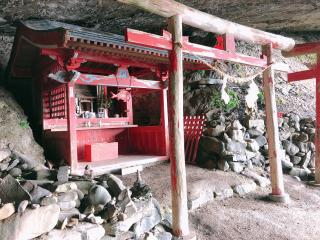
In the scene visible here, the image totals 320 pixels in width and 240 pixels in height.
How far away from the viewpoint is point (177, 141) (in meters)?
4.93

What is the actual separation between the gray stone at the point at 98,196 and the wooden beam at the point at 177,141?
118cm

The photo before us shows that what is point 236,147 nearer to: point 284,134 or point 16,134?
point 284,134

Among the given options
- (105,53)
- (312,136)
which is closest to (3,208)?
(105,53)

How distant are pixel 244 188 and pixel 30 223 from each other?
225 inches

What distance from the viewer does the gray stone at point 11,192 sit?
3.55 m

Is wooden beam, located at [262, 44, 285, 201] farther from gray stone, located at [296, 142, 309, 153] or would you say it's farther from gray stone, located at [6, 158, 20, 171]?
gray stone, located at [6, 158, 20, 171]

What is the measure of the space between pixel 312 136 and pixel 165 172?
5.62 metres

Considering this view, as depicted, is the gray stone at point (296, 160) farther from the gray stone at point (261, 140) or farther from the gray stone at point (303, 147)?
the gray stone at point (261, 140)

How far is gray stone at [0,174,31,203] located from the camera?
3555mm

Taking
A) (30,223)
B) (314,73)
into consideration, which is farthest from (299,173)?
(30,223)

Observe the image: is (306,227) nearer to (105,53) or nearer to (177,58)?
(177,58)

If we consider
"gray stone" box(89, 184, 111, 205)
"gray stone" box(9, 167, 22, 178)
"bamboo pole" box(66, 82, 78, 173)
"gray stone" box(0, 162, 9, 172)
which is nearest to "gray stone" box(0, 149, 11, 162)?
"gray stone" box(0, 162, 9, 172)

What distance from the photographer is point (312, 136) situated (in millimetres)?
9977

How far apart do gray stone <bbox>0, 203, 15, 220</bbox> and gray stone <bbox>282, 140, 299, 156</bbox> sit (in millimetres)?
8858
